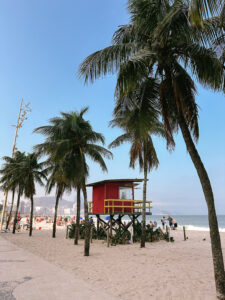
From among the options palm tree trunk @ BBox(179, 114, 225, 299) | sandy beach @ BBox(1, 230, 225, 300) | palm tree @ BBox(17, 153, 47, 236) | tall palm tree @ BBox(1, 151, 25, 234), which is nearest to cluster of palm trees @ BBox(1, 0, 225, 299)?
palm tree trunk @ BBox(179, 114, 225, 299)

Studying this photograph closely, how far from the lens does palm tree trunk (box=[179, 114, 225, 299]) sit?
616 centimetres

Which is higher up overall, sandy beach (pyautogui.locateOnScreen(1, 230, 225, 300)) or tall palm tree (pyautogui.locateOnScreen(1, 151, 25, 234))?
tall palm tree (pyautogui.locateOnScreen(1, 151, 25, 234))

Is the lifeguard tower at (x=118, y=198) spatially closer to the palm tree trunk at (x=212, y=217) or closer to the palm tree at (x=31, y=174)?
the palm tree at (x=31, y=174)

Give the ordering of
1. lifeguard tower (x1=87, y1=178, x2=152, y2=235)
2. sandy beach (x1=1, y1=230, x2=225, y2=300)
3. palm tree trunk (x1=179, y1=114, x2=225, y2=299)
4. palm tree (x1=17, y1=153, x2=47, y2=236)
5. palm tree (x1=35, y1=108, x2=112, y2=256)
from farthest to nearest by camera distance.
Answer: palm tree (x1=17, y1=153, x2=47, y2=236)
lifeguard tower (x1=87, y1=178, x2=152, y2=235)
palm tree (x1=35, y1=108, x2=112, y2=256)
sandy beach (x1=1, y1=230, x2=225, y2=300)
palm tree trunk (x1=179, y1=114, x2=225, y2=299)

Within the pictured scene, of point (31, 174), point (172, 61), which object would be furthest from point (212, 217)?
point (31, 174)

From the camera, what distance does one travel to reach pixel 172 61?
25.3ft

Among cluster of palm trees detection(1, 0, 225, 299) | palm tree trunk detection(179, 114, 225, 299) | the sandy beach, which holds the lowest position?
the sandy beach

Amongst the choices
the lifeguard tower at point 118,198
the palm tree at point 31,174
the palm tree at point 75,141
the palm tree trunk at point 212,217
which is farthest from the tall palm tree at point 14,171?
the palm tree trunk at point 212,217

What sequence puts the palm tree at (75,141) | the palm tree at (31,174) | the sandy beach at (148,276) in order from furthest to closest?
the palm tree at (31,174), the palm tree at (75,141), the sandy beach at (148,276)

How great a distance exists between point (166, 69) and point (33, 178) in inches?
932

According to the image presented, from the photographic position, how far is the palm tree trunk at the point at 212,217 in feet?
20.2

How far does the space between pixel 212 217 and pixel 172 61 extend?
5017 mm

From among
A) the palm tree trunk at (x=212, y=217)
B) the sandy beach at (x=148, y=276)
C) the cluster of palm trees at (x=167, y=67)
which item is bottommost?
the sandy beach at (x=148, y=276)

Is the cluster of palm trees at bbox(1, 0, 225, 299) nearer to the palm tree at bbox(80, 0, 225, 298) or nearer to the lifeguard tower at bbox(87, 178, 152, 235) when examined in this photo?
the palm tree at bbox(80, 0, 225, 298)
